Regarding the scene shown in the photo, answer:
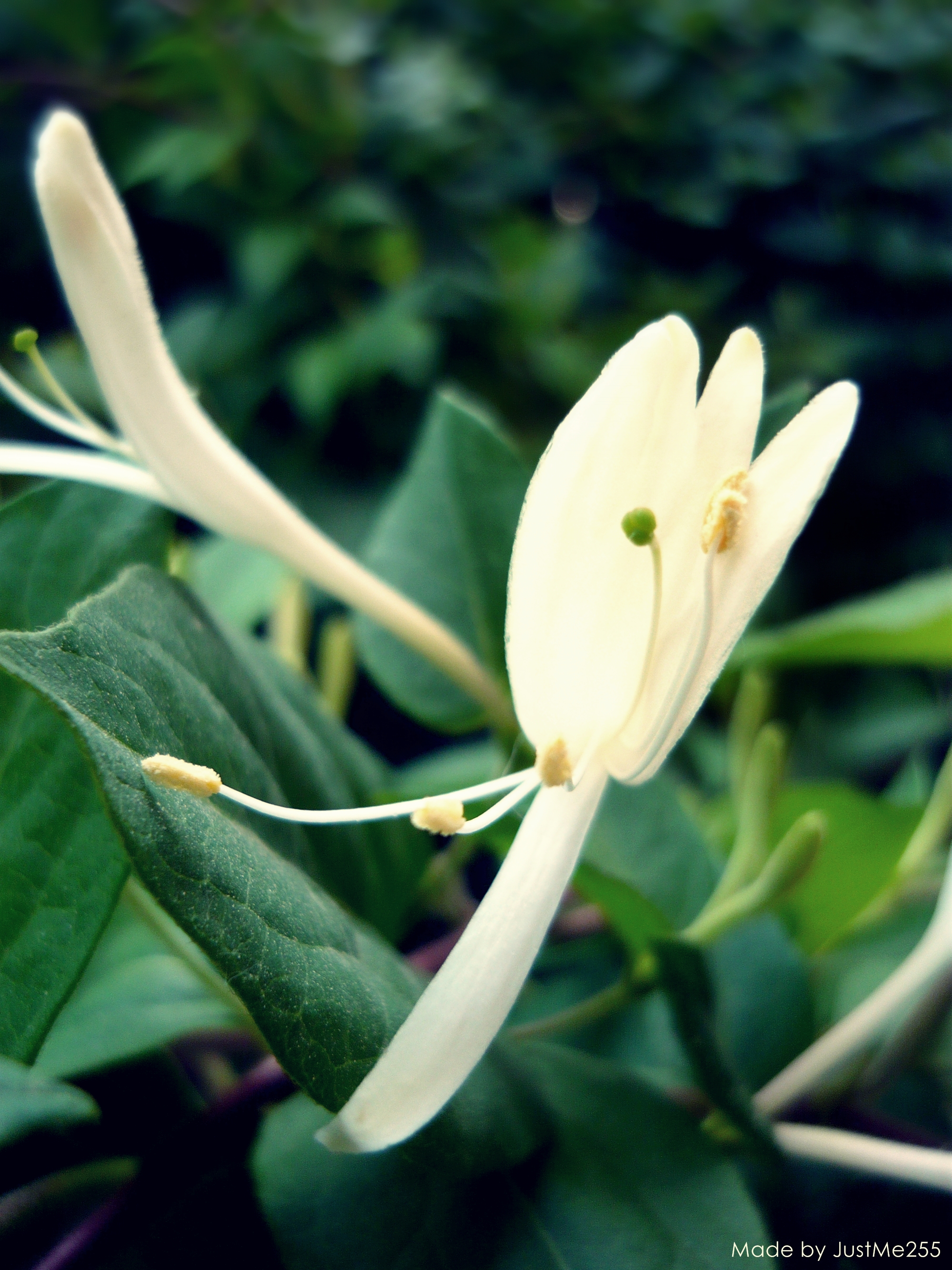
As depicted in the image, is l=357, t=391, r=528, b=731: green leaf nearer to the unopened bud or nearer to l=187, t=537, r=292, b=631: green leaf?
l=187, t=537, r=292, b=631: green leaf

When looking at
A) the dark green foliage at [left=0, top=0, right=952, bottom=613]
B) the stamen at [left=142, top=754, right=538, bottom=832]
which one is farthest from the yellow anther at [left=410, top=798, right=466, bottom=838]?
the dark green foliage at [left=0, top=0, right=952, bottom=613]

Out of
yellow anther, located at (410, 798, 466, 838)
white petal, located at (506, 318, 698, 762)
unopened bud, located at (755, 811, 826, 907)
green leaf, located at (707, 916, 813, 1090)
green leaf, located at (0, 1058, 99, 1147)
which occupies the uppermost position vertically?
white petal, located at (506, 318, 698, 762)

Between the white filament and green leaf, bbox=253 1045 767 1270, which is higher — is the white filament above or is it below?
above

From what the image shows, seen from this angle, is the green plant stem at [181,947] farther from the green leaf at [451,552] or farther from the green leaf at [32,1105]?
the green leaf at [451,552]

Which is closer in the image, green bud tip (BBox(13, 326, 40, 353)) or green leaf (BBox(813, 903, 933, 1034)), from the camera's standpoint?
green bud tip (BBox(13, 326, 40, 353))

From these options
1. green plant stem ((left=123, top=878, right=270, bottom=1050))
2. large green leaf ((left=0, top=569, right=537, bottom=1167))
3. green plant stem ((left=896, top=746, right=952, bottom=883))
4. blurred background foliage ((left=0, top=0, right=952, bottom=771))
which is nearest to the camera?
large green leaf ((left=0, top=569, right=537, bottom=1167))

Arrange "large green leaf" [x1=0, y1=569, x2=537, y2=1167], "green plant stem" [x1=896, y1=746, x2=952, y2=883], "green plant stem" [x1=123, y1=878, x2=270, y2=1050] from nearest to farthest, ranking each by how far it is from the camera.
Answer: "large green leaf" [x1=0, y1=569, x2=537, y2=1167], "green plant stem" [x1=123, y1=878, x2=270, y2=1050], "green plant stem" [x1=896, y1=746, x2=952, y2=883]

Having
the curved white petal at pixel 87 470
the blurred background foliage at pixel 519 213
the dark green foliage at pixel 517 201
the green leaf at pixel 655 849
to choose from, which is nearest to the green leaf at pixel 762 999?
the green leaf at pixel 655 849
